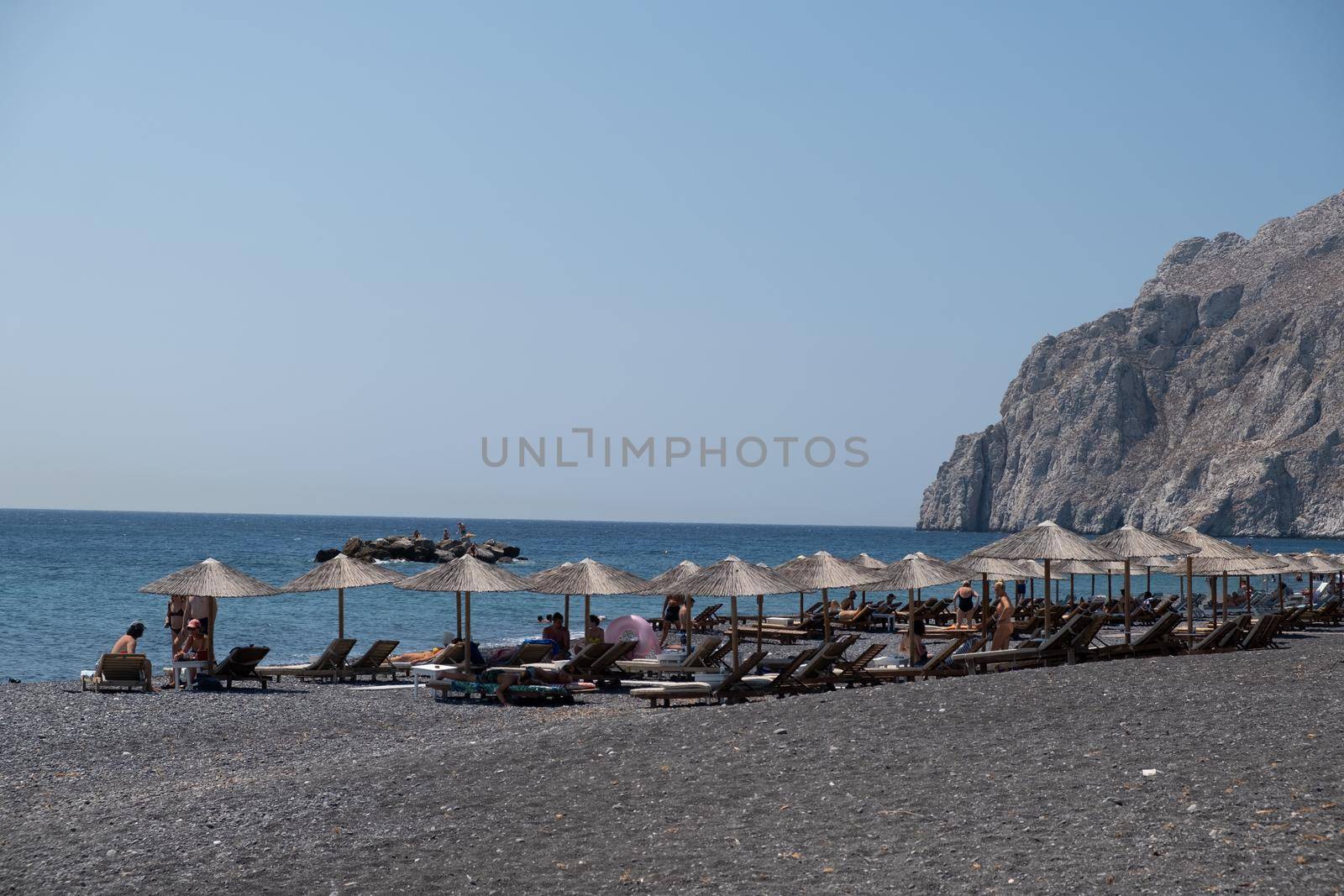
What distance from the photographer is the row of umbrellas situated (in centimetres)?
1702

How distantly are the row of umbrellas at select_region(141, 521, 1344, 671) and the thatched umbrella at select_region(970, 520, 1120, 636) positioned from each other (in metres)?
0.02

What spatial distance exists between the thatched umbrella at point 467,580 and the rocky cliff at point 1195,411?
385ft

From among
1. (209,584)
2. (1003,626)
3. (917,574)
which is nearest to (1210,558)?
(917,574)

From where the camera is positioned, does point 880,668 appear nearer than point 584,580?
Yes

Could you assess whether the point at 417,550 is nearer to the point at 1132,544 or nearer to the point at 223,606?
the point at 223,606

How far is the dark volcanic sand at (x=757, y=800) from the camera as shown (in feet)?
21.5

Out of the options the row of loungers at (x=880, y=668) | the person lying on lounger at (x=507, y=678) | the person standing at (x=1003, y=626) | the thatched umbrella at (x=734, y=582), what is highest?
the thatched umbrella at (x=734, y=582)

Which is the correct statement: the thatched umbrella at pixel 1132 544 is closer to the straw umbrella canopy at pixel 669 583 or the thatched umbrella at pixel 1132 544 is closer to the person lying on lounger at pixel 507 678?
the straw umbrella canopy at pixel 669 583

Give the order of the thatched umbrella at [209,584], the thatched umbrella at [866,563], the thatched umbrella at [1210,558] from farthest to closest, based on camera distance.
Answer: the thatched umbrella at [866,563], the thatched umbrella at [1210,558], the thatched umbrella at [209,584]

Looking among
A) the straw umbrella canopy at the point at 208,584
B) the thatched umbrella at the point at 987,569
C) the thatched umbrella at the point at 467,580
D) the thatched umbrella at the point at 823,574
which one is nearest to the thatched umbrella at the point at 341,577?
the straw umbrella canopy at the point at 208,584

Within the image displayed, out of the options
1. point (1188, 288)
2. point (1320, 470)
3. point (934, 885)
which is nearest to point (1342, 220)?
point (1188, 288)

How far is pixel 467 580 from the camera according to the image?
17062 mm

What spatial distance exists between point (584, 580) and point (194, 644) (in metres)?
5.49

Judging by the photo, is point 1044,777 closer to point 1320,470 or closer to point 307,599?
point 307,599
